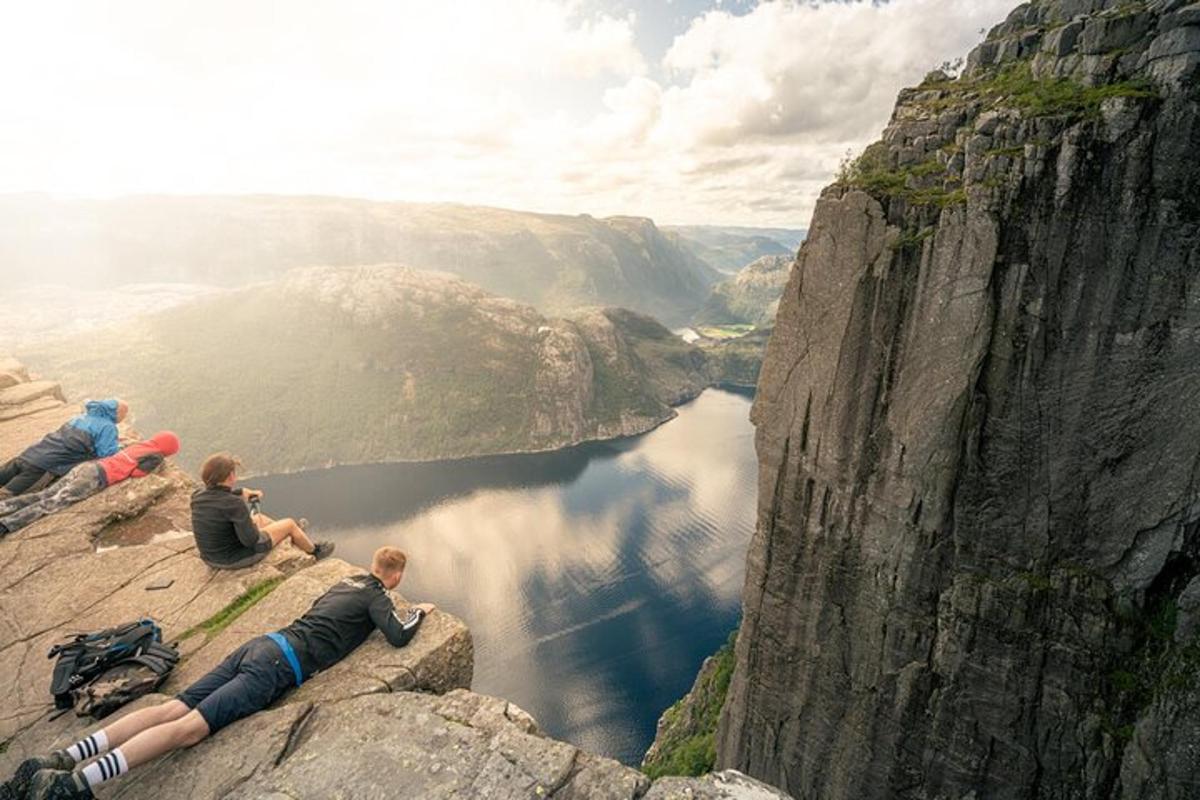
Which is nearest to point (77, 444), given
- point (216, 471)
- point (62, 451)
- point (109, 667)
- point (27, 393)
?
point (62, 451)

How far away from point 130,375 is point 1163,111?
838 feet

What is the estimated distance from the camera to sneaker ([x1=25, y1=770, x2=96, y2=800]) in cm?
575

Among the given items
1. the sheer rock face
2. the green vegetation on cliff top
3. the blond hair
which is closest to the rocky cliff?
the blond hair

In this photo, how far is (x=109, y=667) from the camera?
7715 millimetres

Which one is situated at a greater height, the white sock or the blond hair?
the blond hair

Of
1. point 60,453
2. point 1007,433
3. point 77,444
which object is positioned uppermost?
point 77,444

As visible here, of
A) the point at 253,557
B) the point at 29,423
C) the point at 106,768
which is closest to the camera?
the point at 106,768

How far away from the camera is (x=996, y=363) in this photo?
25.0 meters

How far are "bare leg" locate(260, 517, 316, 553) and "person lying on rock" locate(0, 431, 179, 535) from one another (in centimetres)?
320

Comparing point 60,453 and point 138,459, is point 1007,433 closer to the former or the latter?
point 138,459

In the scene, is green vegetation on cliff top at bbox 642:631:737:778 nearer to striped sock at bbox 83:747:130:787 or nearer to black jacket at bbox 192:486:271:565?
black jacket at bbox 192:486:271:565

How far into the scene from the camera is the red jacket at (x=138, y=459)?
40.7ft

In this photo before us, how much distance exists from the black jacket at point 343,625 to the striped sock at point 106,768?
1.88 m

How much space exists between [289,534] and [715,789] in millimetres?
9526
